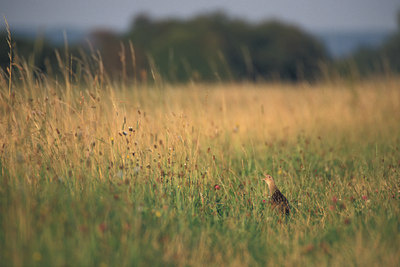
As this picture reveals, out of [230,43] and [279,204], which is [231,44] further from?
[279,204]

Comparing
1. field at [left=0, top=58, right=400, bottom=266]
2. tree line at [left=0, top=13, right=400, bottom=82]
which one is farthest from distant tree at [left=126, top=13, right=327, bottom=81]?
field at [left=0, top=58, right=400, bottom=266]

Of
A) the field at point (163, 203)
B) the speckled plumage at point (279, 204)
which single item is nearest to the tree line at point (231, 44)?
the field at point (163, 203)

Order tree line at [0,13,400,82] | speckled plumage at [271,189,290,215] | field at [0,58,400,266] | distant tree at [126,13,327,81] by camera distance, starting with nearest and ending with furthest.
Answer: field at [0,58,400,266] → speckled plumage at [271,189,290,215] → tree line at [0,13,400,82] → distant tree at [126,13,327,81]

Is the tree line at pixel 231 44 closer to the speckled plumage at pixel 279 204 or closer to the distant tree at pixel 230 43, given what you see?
the distant tree at pixel 230 43

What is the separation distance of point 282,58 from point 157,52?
9.44 m

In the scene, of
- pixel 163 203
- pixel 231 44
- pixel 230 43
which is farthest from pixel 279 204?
pixel 230 43

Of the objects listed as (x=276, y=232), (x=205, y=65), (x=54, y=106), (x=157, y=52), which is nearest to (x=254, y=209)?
(x=276, y=232)

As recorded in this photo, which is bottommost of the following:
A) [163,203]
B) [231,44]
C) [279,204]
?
[279,204]

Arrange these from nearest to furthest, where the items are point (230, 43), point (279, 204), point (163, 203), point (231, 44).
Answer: point (163, 203) < point (279, 204) < point (231, 44) < point (230, 43)

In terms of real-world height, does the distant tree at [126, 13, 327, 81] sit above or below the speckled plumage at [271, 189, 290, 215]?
above

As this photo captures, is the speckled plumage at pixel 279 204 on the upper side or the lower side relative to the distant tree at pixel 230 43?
lower

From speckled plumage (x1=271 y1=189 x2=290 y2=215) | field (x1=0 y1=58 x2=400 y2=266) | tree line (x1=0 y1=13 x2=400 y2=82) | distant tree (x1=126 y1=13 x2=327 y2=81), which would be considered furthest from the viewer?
distant tree (x1=126 y1=13 x2=327 y2=81)

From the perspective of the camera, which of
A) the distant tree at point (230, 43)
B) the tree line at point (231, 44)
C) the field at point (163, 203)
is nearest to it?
the field at point (163, 203)

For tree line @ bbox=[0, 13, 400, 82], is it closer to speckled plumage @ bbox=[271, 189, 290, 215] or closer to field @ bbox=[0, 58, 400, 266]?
field @ bbox=[0, 58, 400, 266]
